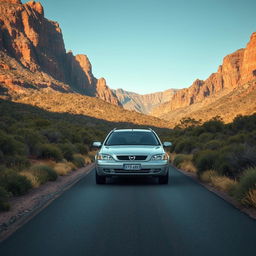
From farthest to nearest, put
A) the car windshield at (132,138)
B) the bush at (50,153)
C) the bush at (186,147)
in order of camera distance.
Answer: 1. the bush at (186,147)
2. the bush at (50,153)
3. the car windshield at (132,138)

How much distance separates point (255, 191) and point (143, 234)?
3113 millimetres

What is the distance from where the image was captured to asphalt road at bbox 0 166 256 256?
4855 millimetres

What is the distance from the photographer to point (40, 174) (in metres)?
13.2

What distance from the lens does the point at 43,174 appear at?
1343 cm

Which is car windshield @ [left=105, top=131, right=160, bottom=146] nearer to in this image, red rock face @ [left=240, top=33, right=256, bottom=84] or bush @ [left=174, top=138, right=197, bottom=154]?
bush @ [left=174, top=138, right=197, bottom=154]

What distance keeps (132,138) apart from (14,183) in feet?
15.5

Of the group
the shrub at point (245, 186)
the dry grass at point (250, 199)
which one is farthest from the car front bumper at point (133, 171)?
the dry grass at point (250, 199)

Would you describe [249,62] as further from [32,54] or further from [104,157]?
[104,157]

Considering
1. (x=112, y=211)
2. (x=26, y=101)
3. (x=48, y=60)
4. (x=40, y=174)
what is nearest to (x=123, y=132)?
(x=40, y=174)

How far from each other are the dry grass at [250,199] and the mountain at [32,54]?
80.0 metres

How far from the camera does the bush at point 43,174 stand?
507 inches

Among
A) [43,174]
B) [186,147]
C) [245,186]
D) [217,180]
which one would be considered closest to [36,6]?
[186,147]

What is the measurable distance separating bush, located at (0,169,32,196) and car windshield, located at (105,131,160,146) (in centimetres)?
326

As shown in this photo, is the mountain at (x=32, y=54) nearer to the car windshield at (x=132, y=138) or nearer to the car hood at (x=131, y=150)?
the car windshield at (x=132, y=138)
